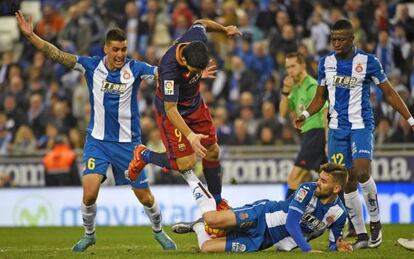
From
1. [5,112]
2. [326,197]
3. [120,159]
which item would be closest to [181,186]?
[5,112]

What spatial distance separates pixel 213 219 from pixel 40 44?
10.5ft

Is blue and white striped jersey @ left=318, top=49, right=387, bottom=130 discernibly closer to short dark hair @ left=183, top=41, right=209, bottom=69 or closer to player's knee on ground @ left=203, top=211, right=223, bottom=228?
short dark hair @ left=183, top=41, right=209, bottom=69

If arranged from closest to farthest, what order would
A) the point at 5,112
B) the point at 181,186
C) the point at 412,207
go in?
the point at 412,207 → the point at 181,186 → the point at 5,112

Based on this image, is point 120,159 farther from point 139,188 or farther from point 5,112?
point 5,112

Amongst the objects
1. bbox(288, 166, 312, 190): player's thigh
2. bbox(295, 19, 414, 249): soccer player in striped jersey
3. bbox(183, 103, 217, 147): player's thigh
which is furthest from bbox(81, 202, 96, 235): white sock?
bbox(288, 166, 312, 190): player's thigh

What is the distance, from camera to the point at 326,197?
1170cm

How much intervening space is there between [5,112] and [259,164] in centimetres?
685

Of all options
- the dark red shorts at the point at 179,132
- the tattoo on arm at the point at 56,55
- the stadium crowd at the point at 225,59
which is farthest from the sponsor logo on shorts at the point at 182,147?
the stadium crowd at the point at 225,59

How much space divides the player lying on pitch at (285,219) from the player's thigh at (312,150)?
4.16 meters

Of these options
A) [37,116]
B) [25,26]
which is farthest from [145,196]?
[37,116]

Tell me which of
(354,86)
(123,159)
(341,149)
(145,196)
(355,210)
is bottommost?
(355,210)

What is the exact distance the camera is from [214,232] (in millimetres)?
12094

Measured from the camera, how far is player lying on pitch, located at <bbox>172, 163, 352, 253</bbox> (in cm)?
1158

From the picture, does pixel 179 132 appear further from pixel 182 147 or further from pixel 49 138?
pixel 49 138
